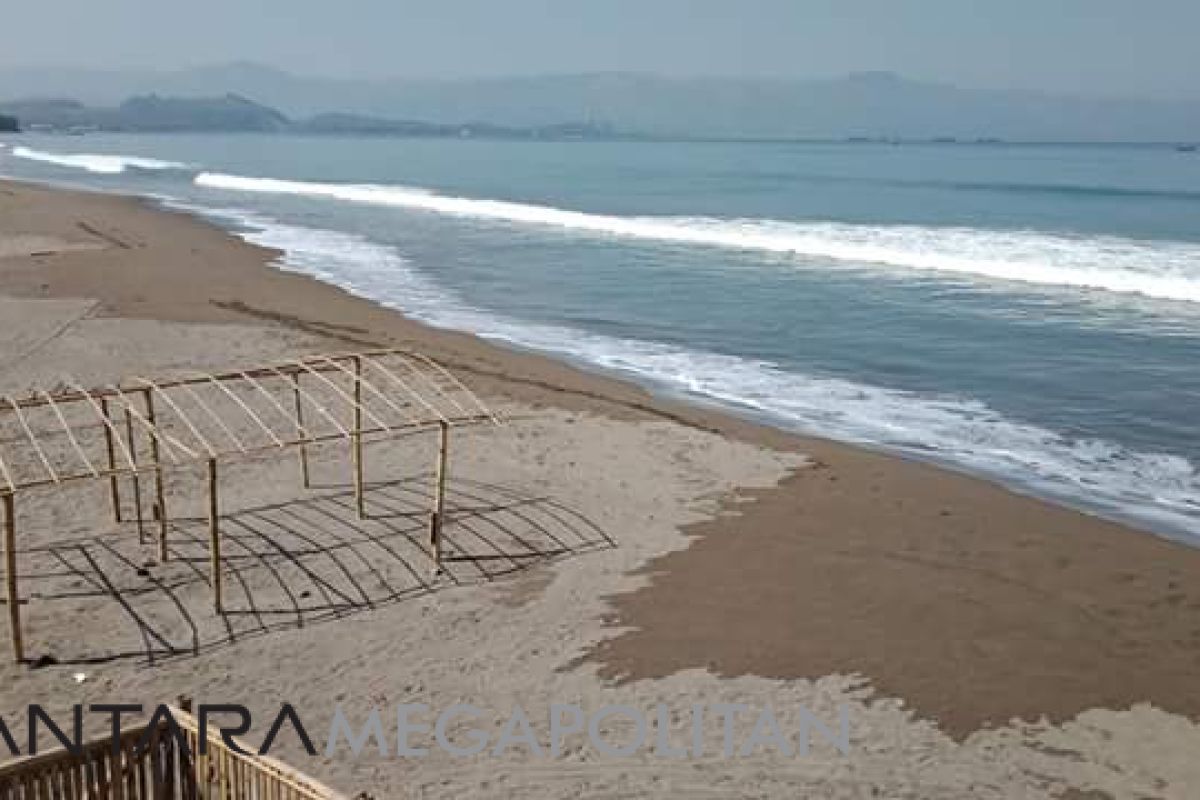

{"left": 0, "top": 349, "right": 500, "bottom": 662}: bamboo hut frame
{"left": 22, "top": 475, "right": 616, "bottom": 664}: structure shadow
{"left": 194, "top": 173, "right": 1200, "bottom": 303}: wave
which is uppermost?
{"left": 194, "top": 173, "right": 1200, "bottom": 303}: wave

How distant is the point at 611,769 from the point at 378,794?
4.57 feet

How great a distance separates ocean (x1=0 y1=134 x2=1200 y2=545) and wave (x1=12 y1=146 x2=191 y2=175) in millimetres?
14768

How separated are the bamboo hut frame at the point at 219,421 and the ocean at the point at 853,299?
4.60m

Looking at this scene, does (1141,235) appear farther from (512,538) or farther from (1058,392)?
(512,538)

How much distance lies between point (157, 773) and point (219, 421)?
17.9 ft

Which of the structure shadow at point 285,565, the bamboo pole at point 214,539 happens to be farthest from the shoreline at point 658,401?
the bamboo pole at point 214,539

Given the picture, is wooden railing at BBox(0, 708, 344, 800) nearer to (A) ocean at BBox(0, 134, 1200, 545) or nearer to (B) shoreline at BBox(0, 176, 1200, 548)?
(B) shoreline at BBox(0, 176, 1200, 548)

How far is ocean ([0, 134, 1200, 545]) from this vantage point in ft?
52.6

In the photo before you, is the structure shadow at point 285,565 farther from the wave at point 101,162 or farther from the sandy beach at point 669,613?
the wave at point 101,162

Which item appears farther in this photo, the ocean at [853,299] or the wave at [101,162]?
the wave at [101,162]

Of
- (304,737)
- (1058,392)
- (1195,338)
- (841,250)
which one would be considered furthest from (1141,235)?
(304,737)

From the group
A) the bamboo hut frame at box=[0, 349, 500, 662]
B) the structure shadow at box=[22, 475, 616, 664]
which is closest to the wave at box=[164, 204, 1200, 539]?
the bamboo hut frame at box=[0, 349, 500, 662]

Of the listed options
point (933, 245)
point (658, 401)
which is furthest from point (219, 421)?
point (933, 245)

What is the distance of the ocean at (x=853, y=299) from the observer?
52.6 ft
